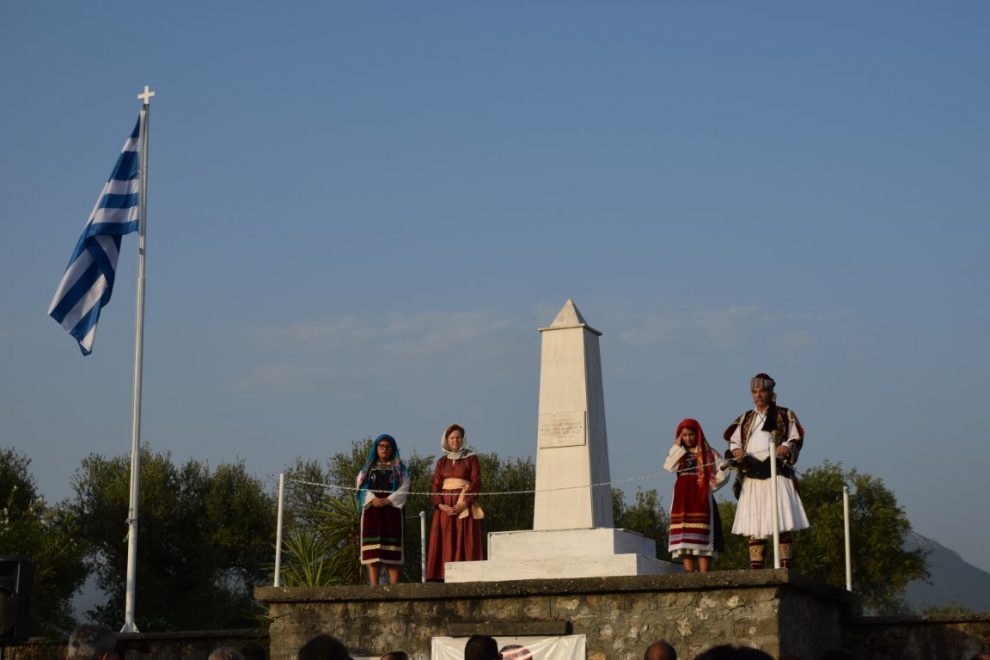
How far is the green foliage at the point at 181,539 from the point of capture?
108ft

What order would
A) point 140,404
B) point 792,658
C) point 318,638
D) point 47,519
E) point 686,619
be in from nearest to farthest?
point 318,638 → point 792,658 → point 686,619 → point 140,404 → point 47,519

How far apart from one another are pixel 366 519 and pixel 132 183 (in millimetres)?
5656

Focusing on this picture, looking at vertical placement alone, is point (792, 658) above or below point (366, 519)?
A: below

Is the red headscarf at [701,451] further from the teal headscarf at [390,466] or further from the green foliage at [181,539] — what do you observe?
the green foliage at [181,539]

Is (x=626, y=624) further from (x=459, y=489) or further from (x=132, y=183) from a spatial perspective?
(x=132, y=183)

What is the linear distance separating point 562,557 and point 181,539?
22.1 metres

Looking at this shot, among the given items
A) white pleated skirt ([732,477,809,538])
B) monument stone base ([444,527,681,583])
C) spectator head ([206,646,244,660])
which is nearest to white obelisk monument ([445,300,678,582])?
monument stone base ([444,527,681,583])

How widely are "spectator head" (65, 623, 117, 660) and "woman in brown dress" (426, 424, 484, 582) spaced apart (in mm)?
8818

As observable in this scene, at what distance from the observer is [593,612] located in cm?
1273

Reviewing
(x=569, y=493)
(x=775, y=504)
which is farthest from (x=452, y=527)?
(x=775, y=504)

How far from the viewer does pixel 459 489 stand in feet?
48.6

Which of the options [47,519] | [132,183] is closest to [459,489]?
[132,183]

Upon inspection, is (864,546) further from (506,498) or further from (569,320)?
(569,320)

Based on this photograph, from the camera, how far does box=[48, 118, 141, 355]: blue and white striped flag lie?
16625mm
